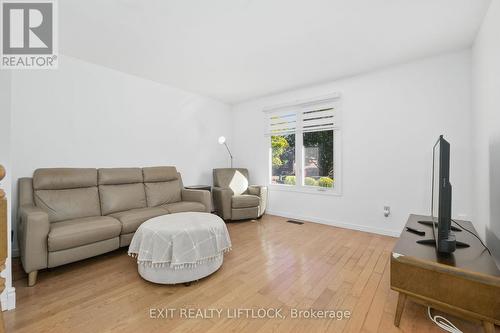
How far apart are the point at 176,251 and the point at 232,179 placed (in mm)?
2640

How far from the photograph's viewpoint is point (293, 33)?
7.79 feet

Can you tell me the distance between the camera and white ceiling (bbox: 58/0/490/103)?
6.50 ft

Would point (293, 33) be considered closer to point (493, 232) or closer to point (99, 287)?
point (493, 232)

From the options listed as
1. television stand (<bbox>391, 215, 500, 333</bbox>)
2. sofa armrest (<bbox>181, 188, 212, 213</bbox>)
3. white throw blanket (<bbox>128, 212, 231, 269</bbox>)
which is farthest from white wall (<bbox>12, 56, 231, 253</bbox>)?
television stand (<bbox>391, 215, 500, 333</bbox>)

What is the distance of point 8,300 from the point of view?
1.61m

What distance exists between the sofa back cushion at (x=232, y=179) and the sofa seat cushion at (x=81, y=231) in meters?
2.09

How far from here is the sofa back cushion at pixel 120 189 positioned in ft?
9.39

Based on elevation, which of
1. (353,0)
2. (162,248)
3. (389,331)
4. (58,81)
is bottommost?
(389,331)

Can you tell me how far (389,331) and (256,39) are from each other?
285 centimetres

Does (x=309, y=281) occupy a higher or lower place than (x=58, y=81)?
lower

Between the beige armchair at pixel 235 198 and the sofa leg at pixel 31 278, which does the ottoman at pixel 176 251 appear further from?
the beige armchair at pixel 235 198

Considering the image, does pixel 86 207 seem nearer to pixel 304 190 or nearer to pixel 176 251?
pixel 176 251

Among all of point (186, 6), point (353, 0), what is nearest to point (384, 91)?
point (353, 0)

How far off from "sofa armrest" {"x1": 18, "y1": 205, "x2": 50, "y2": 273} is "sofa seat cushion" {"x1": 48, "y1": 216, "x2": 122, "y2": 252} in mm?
60
